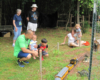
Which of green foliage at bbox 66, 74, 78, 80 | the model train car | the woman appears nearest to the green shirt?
the model train car

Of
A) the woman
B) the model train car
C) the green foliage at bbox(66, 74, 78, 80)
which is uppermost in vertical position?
the woman

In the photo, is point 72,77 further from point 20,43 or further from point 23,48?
point 20,43

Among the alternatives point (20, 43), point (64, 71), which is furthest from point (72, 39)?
point (20, 43)

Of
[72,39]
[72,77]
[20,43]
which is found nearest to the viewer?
[72,77]

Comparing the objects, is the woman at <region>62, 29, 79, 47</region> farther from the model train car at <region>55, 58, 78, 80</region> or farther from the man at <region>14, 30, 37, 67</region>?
the man at <region>14, 30, 37, 67</region>

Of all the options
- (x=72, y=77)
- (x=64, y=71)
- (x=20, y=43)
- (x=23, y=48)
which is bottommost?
(x=72, y=77)

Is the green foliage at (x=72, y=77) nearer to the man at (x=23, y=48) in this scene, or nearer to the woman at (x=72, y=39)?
the man at (x=23, y=48)

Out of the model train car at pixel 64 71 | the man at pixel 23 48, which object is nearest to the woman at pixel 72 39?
the model train car at pixel 64 71

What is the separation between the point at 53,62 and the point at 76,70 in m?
0.82

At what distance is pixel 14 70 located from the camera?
12.4 ft

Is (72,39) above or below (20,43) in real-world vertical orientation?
below

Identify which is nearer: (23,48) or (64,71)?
(64,71)

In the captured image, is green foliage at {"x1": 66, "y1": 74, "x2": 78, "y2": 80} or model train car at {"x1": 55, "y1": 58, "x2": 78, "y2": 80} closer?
model train car at {"x1": 55, "y1": 58, "x2": 78, "y2": 80}

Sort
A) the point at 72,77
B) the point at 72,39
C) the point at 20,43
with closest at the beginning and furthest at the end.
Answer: the point at 72,77, the point at 20,43, the point at 72,39
